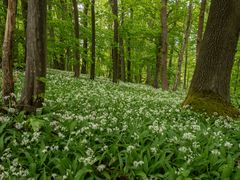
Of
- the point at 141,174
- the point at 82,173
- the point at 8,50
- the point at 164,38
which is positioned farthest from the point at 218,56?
the point at 164,38

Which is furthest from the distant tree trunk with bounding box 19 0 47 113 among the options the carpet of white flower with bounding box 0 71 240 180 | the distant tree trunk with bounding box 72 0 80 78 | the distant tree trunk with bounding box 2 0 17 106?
the distant tree trunk with bounding box 72 0 80 78

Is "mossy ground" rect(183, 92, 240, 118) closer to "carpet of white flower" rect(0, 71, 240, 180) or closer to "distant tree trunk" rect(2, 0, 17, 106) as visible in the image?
"carpet of white flower" rect(0, 71, 240, 180)

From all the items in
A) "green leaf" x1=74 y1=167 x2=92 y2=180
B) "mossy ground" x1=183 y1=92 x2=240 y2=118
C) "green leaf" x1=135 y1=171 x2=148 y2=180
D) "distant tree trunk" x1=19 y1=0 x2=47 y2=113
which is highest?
"distant tree trunk" x1=19 y1=0 x2=47 y2=113

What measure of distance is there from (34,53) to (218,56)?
18.9ft

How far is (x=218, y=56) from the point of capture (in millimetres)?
9773

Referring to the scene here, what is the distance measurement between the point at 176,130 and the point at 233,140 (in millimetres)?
1227

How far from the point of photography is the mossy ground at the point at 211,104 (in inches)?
368

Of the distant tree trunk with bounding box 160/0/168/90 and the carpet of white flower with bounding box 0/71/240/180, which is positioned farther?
the distant tree trunk with bounding box 160/0/168/90

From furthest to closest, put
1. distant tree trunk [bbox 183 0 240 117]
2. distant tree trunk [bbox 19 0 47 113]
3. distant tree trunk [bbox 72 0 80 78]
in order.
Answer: distant tree trunk [bbox 72 0 80 78]
distant tree trunk [bbox 183 0 240 117]
distant tree trunk [bbox 19 0 47 113]

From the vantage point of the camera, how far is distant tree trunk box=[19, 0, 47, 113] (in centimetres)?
723

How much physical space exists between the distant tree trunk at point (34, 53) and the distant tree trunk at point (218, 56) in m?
4.93

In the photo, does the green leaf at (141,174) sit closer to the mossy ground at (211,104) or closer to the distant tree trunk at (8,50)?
the distant tree trunk at (8,50)

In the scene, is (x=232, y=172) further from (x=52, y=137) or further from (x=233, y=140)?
(x=52, y=137)

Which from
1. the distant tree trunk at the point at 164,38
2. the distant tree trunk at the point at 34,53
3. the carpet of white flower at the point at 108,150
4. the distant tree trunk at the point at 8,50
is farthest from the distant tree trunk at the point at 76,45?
the carpet of white flower at the point at 108,150
